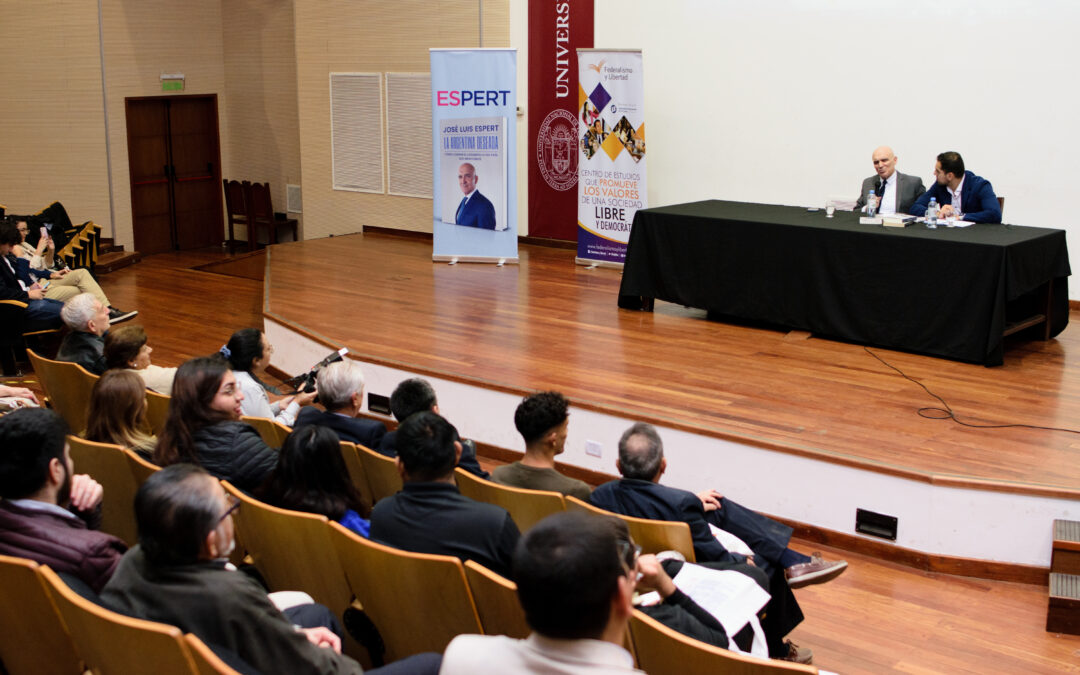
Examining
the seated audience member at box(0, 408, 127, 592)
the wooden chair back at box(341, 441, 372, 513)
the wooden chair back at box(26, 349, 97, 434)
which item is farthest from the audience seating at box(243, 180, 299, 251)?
the seated audience member at box(0, 408, 127, 592)

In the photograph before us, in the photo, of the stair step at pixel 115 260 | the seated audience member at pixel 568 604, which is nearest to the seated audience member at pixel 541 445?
the seated audience member at pixel 568 604

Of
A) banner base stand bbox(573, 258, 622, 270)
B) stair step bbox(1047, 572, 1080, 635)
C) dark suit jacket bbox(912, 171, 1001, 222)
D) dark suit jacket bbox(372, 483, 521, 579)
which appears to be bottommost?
stair step bbox(1047, 572, 1080, 635)

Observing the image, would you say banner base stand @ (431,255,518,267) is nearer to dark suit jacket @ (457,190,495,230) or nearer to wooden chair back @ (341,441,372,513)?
dark suit jacket @ (457,190,495,230)

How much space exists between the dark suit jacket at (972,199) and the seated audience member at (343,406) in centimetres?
458

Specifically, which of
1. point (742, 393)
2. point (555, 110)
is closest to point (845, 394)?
point (742, 393)

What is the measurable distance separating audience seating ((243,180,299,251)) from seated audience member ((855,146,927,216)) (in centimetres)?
774

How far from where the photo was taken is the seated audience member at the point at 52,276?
23.0ft

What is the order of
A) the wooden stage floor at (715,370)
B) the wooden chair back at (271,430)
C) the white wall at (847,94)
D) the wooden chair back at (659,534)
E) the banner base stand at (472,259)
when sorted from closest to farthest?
the wooden chair back at (659,534) → the wooden chair back at (271,430) → the wooden stage floor at (715,370) → the white wall at (847,94) → the banner base stand at (472,259)

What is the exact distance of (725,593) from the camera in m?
2.79

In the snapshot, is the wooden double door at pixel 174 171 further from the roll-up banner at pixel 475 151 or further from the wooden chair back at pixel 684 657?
the wooden chair back at pixel 684 657

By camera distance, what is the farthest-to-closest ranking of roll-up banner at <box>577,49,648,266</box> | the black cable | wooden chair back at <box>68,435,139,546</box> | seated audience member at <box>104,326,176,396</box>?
roll-up banner at <box>577,49,648,266</box>
the black cable
seated audience member at <box>104,326,176,396</box>
wooden chair back at <box>68,435,139,546</box>

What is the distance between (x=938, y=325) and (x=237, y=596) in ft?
16.4

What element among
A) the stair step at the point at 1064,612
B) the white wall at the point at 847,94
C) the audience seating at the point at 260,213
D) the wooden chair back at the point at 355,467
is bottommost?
the stair step at the point at 1064,612

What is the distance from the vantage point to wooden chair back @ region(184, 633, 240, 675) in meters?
1.91
